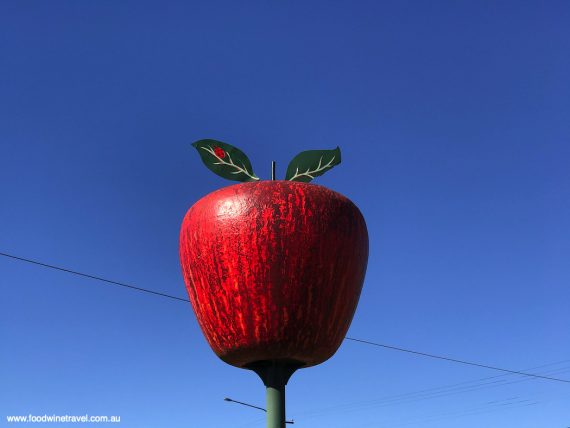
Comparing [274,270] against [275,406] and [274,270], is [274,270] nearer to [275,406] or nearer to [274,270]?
[274,270]

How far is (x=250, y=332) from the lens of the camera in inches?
152

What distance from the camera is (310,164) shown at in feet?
14.7

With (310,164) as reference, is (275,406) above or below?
below

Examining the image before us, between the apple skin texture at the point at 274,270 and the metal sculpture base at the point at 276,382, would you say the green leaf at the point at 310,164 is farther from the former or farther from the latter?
the metal sculpture base at the point at 276,382

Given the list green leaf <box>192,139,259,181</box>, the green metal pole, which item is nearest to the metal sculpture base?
the green metal pole

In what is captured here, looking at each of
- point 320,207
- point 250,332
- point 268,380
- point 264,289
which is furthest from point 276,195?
point 268,380

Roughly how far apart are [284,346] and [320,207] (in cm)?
78

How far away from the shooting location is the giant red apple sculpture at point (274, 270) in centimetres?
381

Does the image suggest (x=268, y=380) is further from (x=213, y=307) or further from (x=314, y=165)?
(x=314, y=165)

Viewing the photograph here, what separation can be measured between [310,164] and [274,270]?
94 centimetres

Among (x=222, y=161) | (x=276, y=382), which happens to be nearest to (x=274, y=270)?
(x=276, y=382)

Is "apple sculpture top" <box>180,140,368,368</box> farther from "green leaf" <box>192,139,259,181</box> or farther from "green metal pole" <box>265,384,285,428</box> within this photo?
"green leaf" <box>192,139,259,181</box>

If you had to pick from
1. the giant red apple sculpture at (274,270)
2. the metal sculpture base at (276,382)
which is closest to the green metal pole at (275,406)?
the metal sculpture base at (276,382)

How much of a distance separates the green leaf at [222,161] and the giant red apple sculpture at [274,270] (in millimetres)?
336
